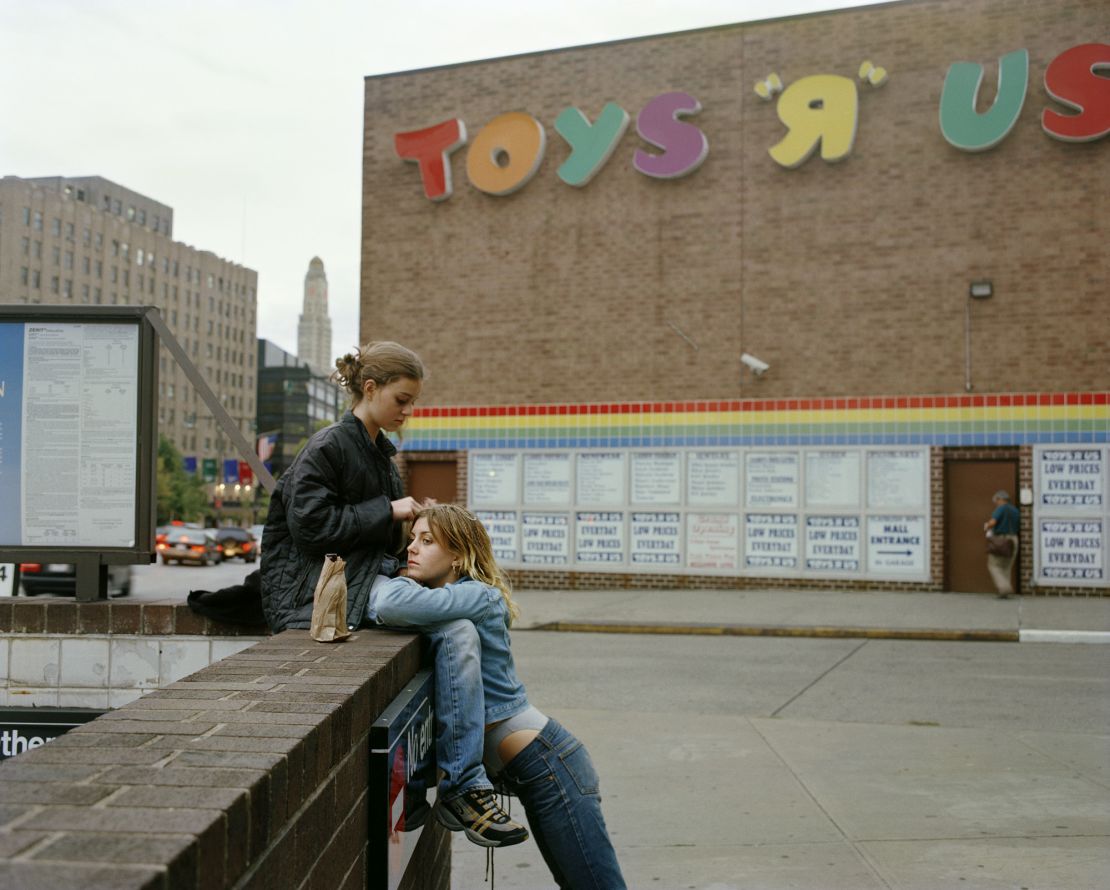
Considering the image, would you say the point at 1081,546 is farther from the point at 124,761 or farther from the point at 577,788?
the point at 124,761

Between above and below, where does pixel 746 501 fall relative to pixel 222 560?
above

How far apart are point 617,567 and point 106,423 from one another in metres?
15.7

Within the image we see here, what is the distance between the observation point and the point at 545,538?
19.8 meters

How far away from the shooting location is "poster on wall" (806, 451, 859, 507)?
59.3ft

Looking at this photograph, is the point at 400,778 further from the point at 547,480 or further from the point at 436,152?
the point at 436,152

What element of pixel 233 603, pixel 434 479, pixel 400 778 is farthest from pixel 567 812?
pixel 434 479

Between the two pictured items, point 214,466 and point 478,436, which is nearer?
point 478,436

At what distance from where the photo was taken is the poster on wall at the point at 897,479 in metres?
17.7

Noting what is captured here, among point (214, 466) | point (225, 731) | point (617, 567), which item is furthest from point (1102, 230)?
point (214, 466)

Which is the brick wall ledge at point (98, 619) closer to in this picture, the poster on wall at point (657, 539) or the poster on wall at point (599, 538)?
the poster on wall at point (657, 539)

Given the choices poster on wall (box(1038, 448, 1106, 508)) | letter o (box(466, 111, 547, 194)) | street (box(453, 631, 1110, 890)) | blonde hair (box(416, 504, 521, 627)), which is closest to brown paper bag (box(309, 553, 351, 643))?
blonde hair (box(416, 504, 521, 627))

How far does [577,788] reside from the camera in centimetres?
312

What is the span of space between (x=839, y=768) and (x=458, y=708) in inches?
167

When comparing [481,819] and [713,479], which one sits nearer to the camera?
[481,819]
